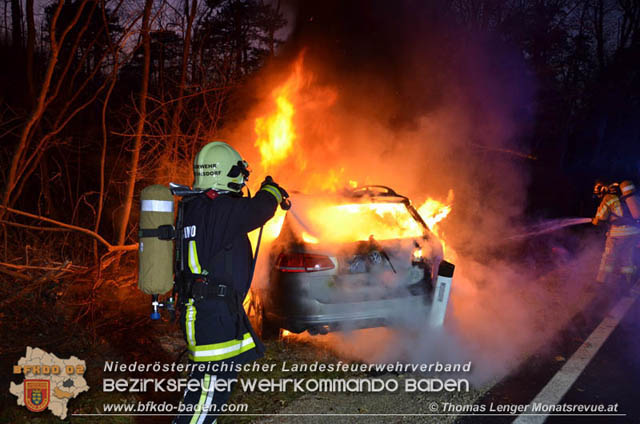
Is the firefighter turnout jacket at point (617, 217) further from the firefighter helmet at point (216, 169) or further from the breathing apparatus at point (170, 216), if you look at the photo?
the firefighter helmet at point (216, 169)

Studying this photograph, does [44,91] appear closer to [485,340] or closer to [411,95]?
[485,340]

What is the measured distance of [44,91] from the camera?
13.6 feet

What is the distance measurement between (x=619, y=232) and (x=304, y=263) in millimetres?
5701

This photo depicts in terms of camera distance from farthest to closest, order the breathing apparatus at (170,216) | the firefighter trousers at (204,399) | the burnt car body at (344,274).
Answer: the burnt car body at (344,274) < the breathing apparatus at (170,216) < the firefighter trousers at (204,399)

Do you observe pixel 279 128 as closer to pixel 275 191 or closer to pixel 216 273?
pixel 275 191

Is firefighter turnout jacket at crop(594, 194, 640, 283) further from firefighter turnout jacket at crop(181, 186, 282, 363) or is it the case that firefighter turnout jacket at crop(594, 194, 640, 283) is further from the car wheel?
firefighter turnout jacket at crop(181, 186, 282, 363)

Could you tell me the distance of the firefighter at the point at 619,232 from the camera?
6762 millimetres

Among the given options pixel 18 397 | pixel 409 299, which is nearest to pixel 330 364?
pixel 409 299

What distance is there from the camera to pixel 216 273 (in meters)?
2.67

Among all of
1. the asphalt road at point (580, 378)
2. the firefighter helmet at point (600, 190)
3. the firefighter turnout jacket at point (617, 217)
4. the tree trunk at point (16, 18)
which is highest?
the tree trunk at point (16, 18)

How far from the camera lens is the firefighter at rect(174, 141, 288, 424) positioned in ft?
8.47

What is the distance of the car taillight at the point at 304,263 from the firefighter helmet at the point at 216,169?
1.39m
